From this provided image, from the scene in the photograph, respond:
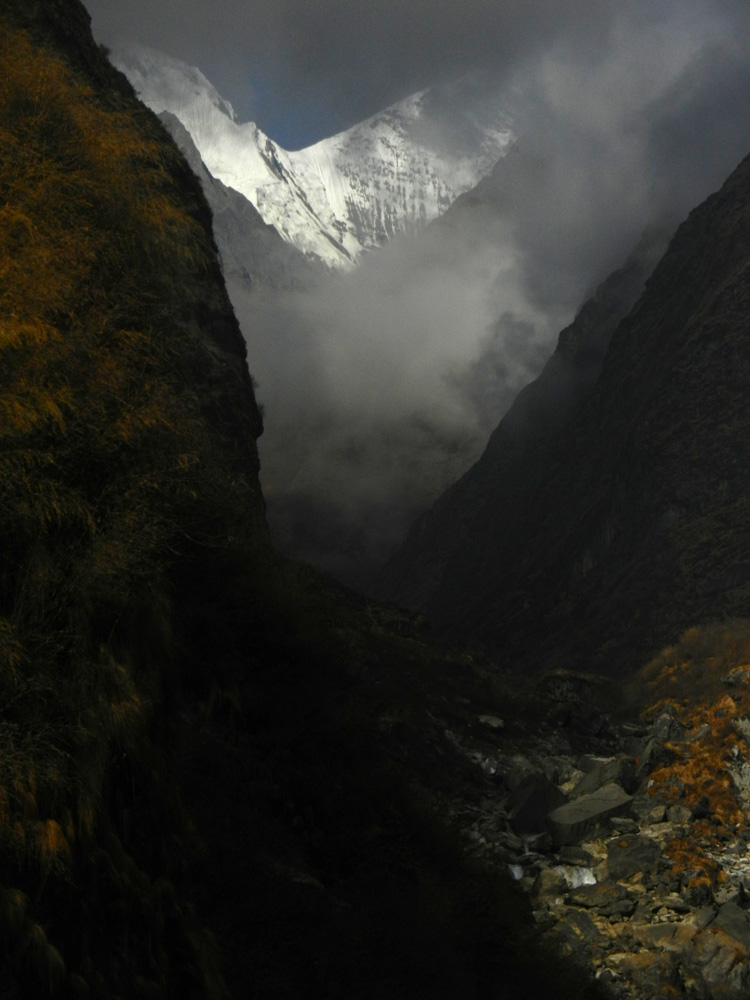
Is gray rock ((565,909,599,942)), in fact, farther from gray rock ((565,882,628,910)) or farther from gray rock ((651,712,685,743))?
gray rock ((651,712,685,743))

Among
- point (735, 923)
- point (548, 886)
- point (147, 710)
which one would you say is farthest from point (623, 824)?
point (147, 710)

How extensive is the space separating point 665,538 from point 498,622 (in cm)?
1714

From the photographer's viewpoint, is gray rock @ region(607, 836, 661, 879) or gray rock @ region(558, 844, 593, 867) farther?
gray rock @ region(558, 844, 593, 867)

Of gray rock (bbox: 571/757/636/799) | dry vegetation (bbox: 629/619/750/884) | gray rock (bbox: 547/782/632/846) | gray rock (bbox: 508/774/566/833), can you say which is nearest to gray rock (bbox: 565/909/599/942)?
dry vegetation (bbox: 629/619/750/884)

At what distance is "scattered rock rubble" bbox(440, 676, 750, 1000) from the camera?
11.2m

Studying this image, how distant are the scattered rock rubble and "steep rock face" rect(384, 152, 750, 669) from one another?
1420 inches

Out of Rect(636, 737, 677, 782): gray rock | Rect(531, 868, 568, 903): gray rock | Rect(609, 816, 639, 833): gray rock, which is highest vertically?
Rect(636, 737, 677, 782): gray rock

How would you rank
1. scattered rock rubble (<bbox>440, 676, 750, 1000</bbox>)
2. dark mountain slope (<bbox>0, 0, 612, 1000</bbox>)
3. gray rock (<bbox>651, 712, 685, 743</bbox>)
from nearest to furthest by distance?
dark mountain slope (<bbox>0, 0, 612, 1000</bbox>)
scattered rock rubble (<bbox>440, 676, 750, 1000</bbox>)
gray rock (<bbox>651, 712, 685, 743</bbox>)

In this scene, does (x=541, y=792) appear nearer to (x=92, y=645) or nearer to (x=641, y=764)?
(x=641, y=764)

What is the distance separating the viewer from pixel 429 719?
24.8 m

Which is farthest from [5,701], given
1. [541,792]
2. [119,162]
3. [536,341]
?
[536,341]

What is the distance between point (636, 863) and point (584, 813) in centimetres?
217

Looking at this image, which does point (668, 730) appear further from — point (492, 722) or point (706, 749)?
point (492, 722)

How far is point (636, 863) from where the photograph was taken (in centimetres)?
1399
